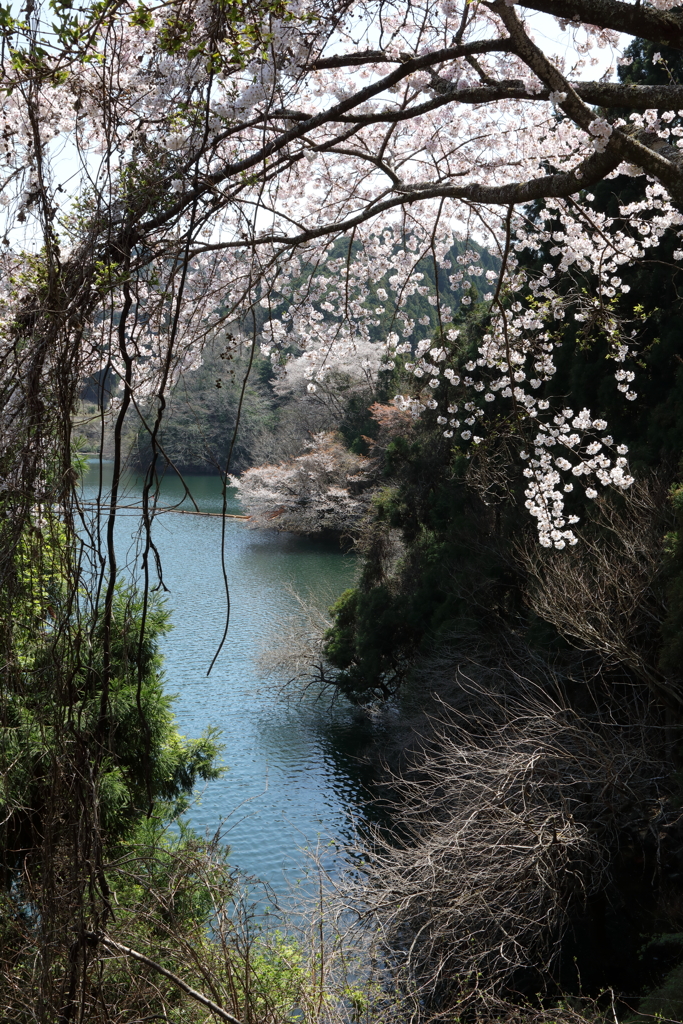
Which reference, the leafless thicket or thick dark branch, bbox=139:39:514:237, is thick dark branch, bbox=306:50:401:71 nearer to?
thick dark branch, bbox=139:39:514:237

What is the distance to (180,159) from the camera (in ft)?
6.11

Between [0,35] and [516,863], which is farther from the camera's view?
[516,863]

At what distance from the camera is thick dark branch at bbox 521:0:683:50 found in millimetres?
2494

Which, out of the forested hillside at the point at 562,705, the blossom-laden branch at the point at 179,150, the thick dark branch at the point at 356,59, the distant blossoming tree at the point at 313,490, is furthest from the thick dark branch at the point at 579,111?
the distant blossoming tree at the point at 313,490

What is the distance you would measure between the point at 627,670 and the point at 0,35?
25.0 feet

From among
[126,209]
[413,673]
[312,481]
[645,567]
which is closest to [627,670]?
[645,567]

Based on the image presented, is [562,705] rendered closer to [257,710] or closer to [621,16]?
[621,16]

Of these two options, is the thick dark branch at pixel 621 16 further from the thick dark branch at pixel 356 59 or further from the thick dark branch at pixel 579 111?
the thick dark branch at pixel 356 59

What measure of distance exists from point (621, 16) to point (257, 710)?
37.5 ft

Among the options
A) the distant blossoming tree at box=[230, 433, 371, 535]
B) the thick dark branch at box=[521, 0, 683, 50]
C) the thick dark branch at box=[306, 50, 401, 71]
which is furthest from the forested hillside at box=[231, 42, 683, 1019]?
the distant blossoming tree at box=[230, 433, 371, 535]

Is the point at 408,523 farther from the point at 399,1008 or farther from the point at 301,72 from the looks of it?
the point at 301,72

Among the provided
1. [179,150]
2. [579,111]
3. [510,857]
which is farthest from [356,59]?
[510,857]

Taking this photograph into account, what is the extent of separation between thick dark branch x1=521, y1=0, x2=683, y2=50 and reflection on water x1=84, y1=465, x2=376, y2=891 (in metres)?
4.25

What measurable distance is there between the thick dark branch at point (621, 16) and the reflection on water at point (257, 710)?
4247mm
